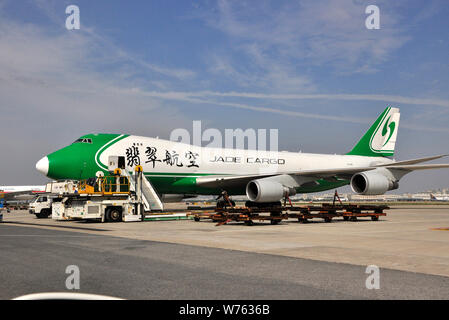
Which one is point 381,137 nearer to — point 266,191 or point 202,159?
point 202,159

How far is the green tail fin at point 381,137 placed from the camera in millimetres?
39719

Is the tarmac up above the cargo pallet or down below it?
below

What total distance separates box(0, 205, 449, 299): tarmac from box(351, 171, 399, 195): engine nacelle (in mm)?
11402

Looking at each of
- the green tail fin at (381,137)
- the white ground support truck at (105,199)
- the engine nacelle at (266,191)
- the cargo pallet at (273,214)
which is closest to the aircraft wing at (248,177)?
the engine nacelle at (266,191)

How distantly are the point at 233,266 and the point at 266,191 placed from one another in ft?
54.2

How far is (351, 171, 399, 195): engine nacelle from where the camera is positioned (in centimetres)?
2600

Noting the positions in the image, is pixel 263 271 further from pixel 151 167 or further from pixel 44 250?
pixel 151 167

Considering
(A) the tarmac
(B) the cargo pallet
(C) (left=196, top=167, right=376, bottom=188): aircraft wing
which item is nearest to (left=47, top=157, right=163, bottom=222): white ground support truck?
(B) the cargo pallet

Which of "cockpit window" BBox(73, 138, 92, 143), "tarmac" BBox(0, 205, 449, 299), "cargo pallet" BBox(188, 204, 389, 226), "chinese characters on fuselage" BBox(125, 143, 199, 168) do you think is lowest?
"tarmac" BBox(0, 205, 449, 299)

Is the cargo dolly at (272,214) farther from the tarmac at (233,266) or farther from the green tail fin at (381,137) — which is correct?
the green tail fin at (381,137)

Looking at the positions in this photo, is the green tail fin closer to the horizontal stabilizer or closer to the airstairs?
the horizontal stabilizer

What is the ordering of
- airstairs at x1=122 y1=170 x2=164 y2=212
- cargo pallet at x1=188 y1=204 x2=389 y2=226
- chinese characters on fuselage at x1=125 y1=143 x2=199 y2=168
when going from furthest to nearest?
chinese characters on fuselage at x1=125 y1=143 x2=199 y2=168, airstairs at x1=122 y1=170 x2=164 y2=212, cargo pallet at x1=188 y1=204 x2=389 y2=226

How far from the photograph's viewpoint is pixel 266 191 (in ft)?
82.8

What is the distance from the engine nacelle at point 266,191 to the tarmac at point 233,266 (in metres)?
10.5
